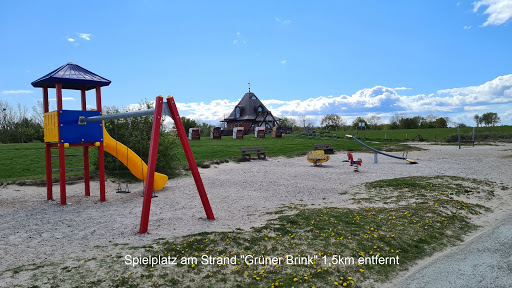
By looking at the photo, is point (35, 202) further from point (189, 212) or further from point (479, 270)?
point (479, 270)

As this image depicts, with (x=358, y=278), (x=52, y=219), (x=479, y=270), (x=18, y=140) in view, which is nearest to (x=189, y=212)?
(x=52, y=219)

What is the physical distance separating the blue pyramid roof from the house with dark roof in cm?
4400

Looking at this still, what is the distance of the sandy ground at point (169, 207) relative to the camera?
22.1 feet

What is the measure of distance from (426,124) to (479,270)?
74.6 metres

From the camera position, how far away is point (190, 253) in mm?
5684

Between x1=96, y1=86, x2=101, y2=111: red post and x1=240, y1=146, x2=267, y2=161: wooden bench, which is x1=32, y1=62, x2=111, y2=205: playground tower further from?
x1=240, y1=146, x2=267, y2=161: wooden bench

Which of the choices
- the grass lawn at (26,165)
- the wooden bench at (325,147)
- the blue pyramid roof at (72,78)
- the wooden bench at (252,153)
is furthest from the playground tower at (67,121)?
the wooden bench at (325,147)

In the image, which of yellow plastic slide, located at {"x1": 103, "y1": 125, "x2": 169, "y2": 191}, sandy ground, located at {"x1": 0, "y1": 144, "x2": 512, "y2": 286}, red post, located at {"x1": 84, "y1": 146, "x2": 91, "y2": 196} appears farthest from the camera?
yellow plastic slide, located at {"x1": 103, "y1": 125, "x2": 169, "y2": 191}

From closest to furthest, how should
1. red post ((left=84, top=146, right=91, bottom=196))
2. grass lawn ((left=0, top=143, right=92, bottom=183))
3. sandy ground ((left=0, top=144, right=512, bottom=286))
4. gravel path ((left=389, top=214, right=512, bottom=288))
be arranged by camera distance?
1. gravel path ((left=389, top=214, right=512, bottom=288))
2. sandy ground ((left=0, top=144, right=512, bottom=286))
3. red post ((left=84, top=146, right=91, bottom=196))
4. grass lawn ((left=0, top=143, right=92, bottom=183))

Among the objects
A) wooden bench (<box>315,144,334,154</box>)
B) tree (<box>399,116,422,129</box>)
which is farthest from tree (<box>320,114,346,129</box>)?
wooden bench (<box>315,144,334,154</box>)

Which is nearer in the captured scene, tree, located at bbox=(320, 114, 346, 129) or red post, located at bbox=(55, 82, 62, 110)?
red post, located at bbox=(55, 82, 62, 110)

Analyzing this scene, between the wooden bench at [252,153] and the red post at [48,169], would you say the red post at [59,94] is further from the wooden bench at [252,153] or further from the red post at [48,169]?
the wooden bench at [252,153]

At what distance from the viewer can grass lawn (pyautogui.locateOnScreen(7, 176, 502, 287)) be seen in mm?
4934

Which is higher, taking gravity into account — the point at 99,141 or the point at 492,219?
the point at 99,141
